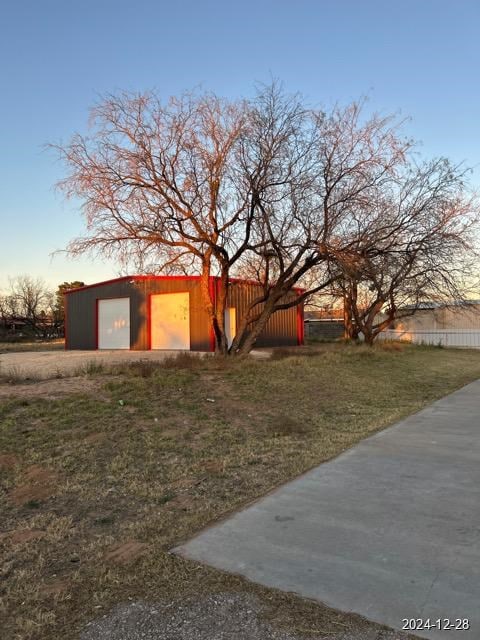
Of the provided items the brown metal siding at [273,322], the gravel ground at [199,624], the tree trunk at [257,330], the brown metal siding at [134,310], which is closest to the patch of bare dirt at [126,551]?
the gravel ground at [199,624]

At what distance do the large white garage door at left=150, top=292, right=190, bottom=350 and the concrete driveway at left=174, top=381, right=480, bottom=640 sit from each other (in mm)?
20219

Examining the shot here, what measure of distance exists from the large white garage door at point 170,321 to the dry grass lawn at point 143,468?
13332 millimetres

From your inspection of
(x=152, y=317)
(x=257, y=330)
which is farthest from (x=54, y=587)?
(x=152, y=317)

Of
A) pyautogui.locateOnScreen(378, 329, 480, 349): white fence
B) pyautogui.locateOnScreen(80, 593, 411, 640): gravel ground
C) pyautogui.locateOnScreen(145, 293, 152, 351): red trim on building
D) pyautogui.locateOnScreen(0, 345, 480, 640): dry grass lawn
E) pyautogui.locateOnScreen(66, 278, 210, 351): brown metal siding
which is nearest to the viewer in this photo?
pyautogui.locateOnScreen(80, 593, 411, 640): gravel ground

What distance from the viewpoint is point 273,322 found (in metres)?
30.0

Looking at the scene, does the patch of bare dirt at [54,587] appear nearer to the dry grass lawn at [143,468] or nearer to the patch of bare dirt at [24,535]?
the dry grass lawn at [143,468]

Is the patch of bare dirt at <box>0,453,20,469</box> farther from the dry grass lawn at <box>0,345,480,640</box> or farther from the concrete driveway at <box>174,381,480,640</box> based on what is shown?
the concrete driveway at <box>174,381,480,640</box>

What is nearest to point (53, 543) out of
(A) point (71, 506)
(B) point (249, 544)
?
(A) point (71, 506)

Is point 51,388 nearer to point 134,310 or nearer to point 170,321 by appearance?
point 170,321

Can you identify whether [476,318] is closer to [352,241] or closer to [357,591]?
[352,241]

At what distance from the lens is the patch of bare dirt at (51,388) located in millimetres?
8992

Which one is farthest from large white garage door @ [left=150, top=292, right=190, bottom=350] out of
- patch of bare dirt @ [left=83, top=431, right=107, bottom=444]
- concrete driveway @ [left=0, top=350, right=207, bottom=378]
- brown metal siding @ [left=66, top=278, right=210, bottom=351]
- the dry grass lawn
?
patch of bare dirt @ [left=83, top=431, right=107, bottom=444]

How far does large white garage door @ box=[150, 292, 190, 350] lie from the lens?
86.1 ft

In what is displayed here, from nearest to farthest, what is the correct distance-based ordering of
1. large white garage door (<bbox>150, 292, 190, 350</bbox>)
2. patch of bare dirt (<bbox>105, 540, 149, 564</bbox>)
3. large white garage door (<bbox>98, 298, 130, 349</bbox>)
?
patch of bare dirt (<bbox>105, 540, 149, 564</bbox>) → large white garage door (<bbox>150, 292, 190, 350</bbox>) → large white garage door (<bbox>98, 298, 130, 349</bbox>)
